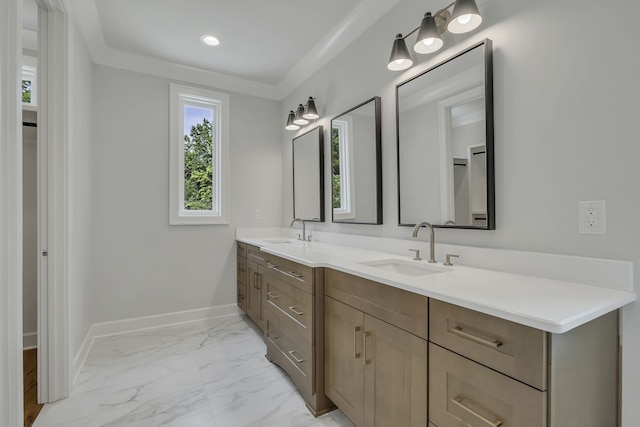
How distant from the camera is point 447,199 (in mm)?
1732

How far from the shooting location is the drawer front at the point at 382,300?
3.86ft

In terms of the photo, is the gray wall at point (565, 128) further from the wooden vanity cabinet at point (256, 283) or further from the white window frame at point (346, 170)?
the wooden vanity cabinet at point (256, 283)

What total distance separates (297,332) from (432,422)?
99 centimetres

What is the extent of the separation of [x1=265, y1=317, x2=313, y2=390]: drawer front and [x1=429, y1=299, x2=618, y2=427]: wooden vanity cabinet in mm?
864

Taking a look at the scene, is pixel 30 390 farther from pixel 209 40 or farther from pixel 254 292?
pixel 209 40

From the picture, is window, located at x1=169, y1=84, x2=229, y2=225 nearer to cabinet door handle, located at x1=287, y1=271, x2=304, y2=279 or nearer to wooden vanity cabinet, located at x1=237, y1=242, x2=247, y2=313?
wooden vanity cabinet, located at x1=237, y1=242, x2=247, y2=313

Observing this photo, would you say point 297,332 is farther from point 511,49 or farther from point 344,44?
point 344,44

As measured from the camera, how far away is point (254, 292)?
9.56ft

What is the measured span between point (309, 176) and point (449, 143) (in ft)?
5.34

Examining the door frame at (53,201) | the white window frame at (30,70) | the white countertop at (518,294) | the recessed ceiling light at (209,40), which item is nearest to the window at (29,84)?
the white window frame at (30,70)

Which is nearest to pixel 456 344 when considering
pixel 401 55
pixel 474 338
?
pixel 474 338

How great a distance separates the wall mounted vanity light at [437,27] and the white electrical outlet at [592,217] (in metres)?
0.93

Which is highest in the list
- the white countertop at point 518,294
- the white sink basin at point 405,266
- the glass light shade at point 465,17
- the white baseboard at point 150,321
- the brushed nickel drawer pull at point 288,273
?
the glass light shade at point 465,17

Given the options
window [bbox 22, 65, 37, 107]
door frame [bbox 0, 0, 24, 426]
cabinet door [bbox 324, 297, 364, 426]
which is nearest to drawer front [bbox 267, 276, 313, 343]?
cabinet door [bbox 324, 297, 364, 426]
